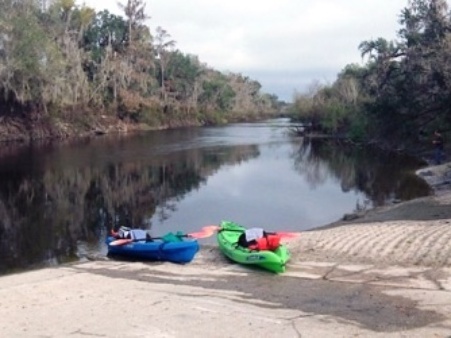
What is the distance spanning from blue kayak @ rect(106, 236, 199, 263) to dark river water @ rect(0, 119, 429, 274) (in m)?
2.28

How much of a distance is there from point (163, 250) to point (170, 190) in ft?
47.7

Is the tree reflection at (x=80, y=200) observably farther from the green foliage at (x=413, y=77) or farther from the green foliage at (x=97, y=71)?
the green foliage at (x=97, y=71)

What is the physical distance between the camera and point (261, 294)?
10180 mm

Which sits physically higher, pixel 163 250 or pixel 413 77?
pixel 413 77

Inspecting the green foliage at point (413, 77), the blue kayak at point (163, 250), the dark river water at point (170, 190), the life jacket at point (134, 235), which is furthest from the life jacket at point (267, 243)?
the green foliage at point (413, 77)

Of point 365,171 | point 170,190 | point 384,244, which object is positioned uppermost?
point 384,244

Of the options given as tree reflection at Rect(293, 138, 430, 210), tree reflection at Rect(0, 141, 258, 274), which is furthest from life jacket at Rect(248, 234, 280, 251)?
tree reflection at Rect(293, 138, 430, 210)

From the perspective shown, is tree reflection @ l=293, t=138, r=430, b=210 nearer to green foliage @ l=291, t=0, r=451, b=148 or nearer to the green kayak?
green foliage @ l=291, t=0, r=451, b=148

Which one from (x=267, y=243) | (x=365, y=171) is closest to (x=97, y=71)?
(x=365, y=171)

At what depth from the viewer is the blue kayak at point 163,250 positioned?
13273 mm

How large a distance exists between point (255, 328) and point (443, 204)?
13.0 meters

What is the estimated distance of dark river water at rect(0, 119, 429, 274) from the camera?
19.1 meters

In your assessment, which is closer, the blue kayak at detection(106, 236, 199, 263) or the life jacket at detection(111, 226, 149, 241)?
the blue kayak at detection(106, 236, 199, 263)

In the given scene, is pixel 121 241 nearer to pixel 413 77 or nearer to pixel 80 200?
pixel 80 200
